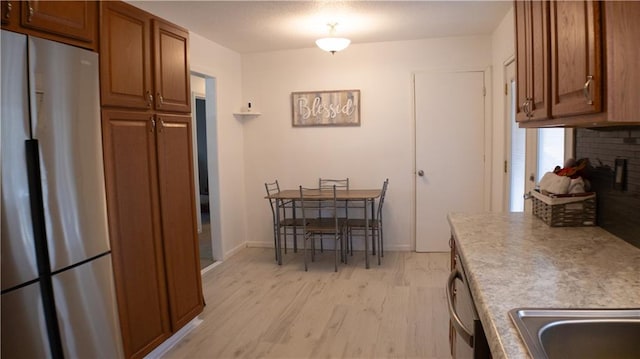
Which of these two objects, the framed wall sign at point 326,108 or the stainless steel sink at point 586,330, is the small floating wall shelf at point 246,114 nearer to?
the framed wall sign at point 326,108

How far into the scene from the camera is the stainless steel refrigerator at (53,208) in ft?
5.32

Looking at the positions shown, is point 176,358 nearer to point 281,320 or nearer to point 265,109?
point 281,320

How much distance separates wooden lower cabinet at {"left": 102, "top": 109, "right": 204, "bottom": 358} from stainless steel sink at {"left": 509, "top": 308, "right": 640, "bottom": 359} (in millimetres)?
1886

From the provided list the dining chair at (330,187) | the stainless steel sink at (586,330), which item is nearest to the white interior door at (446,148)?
the dining chair at (330,187)

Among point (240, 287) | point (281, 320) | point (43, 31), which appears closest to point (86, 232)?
point (43, 31)

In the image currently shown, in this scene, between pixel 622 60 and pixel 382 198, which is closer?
pixel 622 60

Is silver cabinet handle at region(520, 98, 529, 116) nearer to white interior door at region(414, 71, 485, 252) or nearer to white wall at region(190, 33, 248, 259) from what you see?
white interior door at region(414, 71, 485, 252)

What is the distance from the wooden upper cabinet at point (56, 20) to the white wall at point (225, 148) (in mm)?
2277

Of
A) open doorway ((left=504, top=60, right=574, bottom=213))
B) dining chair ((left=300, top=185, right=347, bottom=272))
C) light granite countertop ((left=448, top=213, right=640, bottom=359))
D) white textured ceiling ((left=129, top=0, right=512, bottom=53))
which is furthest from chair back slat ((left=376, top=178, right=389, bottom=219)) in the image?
light granite countertop ((left=448, top=213, right=640, bottom=359))

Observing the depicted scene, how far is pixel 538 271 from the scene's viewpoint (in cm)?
140

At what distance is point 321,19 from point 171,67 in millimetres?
1543

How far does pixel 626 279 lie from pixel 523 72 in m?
1.05

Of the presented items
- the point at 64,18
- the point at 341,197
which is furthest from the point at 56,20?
the point at 341,197

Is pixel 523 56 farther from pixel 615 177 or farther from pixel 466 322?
pixel 466 322
